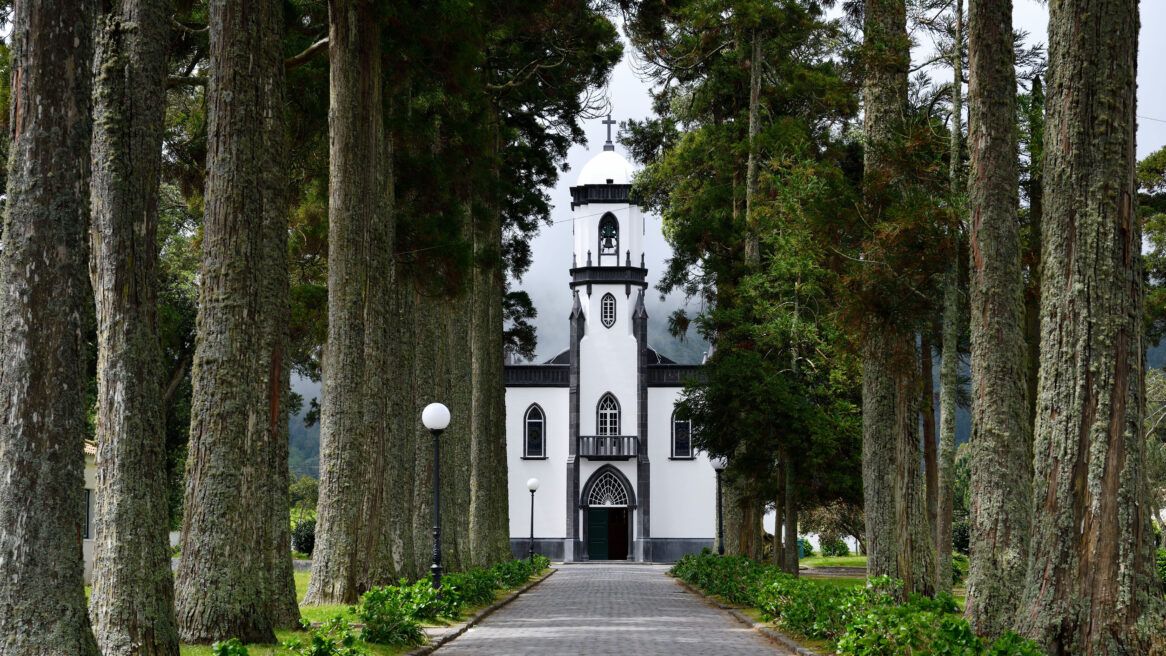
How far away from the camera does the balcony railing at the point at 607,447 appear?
181 ft

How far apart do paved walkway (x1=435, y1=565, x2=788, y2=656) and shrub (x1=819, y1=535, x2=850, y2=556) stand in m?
30.5

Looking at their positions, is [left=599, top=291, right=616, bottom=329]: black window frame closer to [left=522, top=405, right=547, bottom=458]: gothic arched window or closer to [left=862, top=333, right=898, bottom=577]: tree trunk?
[left=522, top=405, right=547, bottom=458]: gothic arched window

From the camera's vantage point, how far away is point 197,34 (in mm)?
16266

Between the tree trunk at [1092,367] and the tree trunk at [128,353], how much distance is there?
6199mm

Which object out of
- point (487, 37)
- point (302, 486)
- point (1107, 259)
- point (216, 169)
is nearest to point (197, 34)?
point (216, 169)

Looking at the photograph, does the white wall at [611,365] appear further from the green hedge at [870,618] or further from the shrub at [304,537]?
the green hedge at [870,618]

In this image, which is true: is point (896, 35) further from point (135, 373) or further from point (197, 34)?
point (135, 373)

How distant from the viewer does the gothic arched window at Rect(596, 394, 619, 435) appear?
184ft

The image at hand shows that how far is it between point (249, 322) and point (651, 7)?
50.7 ft

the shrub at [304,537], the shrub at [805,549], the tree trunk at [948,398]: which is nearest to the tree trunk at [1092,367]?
the tree trunk at [948,398]

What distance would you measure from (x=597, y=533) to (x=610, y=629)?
39226 mm

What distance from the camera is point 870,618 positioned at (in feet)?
34.7

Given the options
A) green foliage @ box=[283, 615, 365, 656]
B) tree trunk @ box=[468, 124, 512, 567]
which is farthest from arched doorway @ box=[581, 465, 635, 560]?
green foliage @ box=[283, 615, 365, 656]

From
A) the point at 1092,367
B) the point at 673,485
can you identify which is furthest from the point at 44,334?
the point at 673,485
